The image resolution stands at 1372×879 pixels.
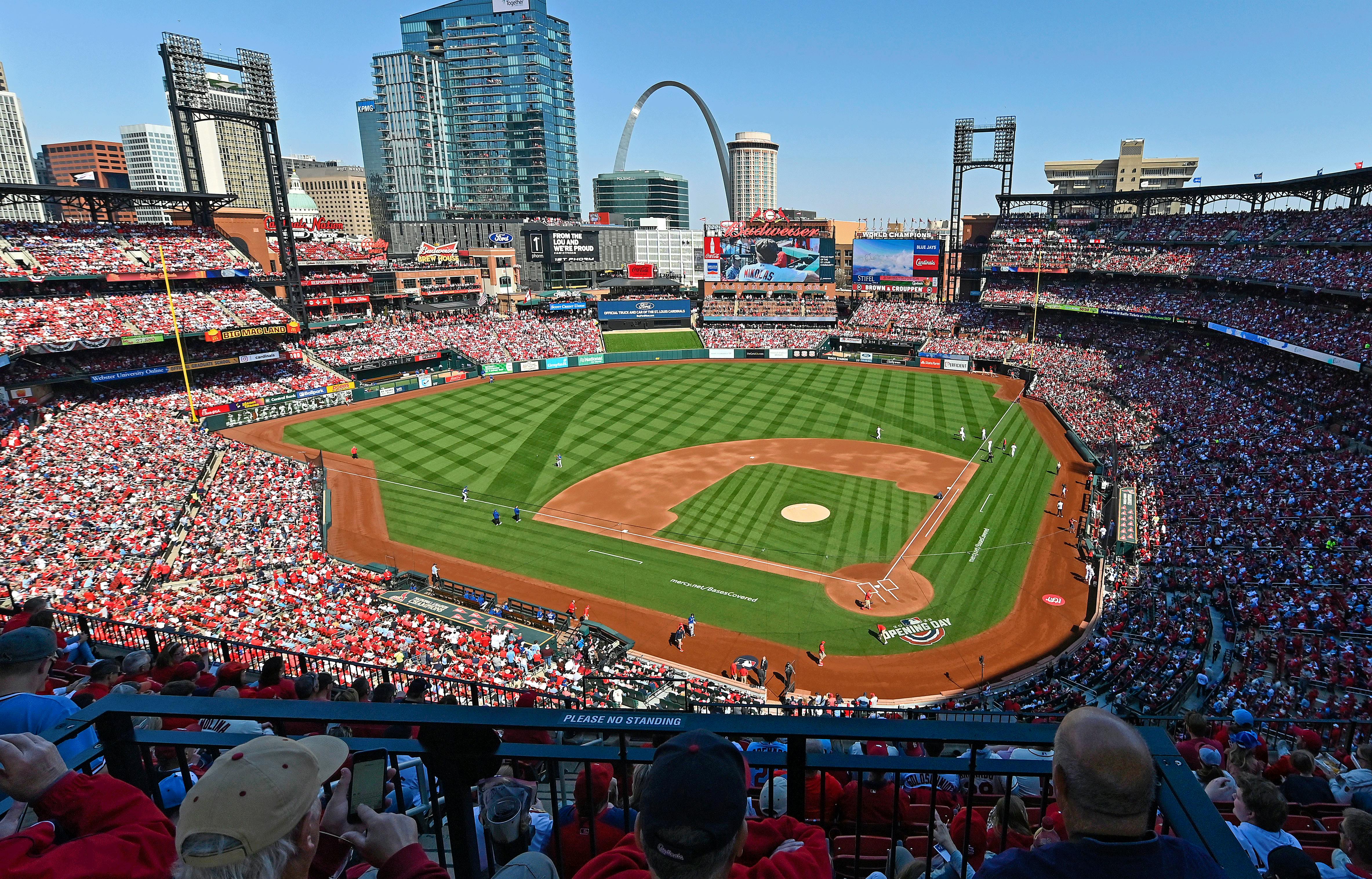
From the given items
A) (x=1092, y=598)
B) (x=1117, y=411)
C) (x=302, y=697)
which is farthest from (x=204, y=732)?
(x=1117, y=411)

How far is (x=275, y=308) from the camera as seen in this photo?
5566 centimetres

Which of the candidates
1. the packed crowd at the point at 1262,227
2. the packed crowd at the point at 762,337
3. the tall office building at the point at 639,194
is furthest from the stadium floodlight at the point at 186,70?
the tall office building at the point at 639,194

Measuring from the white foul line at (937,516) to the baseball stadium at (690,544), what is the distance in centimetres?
28

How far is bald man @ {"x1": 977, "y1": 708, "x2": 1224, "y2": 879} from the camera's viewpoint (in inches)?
88.6

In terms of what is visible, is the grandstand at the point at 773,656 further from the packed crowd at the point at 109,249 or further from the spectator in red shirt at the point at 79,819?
the spectator in red shirt at the point at 79,819

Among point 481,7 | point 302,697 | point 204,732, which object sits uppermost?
point 481,7

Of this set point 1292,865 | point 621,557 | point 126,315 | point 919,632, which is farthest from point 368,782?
point 126,315

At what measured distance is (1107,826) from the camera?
231 centimetres

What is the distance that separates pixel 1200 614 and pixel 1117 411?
2718 cm

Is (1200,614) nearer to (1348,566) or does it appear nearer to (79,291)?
(1348,566)

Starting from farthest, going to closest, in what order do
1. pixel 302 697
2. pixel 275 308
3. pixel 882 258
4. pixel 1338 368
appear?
1. pixel 882 258
2. pixel 275 308
3. pixel 1338 368
4. pixel 302 697

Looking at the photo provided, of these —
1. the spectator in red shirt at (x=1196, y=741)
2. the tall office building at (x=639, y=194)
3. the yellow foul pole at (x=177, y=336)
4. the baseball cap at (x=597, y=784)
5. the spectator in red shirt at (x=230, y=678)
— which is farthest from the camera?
the tall office building at (x=639, y=194)

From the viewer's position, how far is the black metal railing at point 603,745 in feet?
9.05

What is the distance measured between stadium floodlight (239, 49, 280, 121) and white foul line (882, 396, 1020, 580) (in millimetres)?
58694
